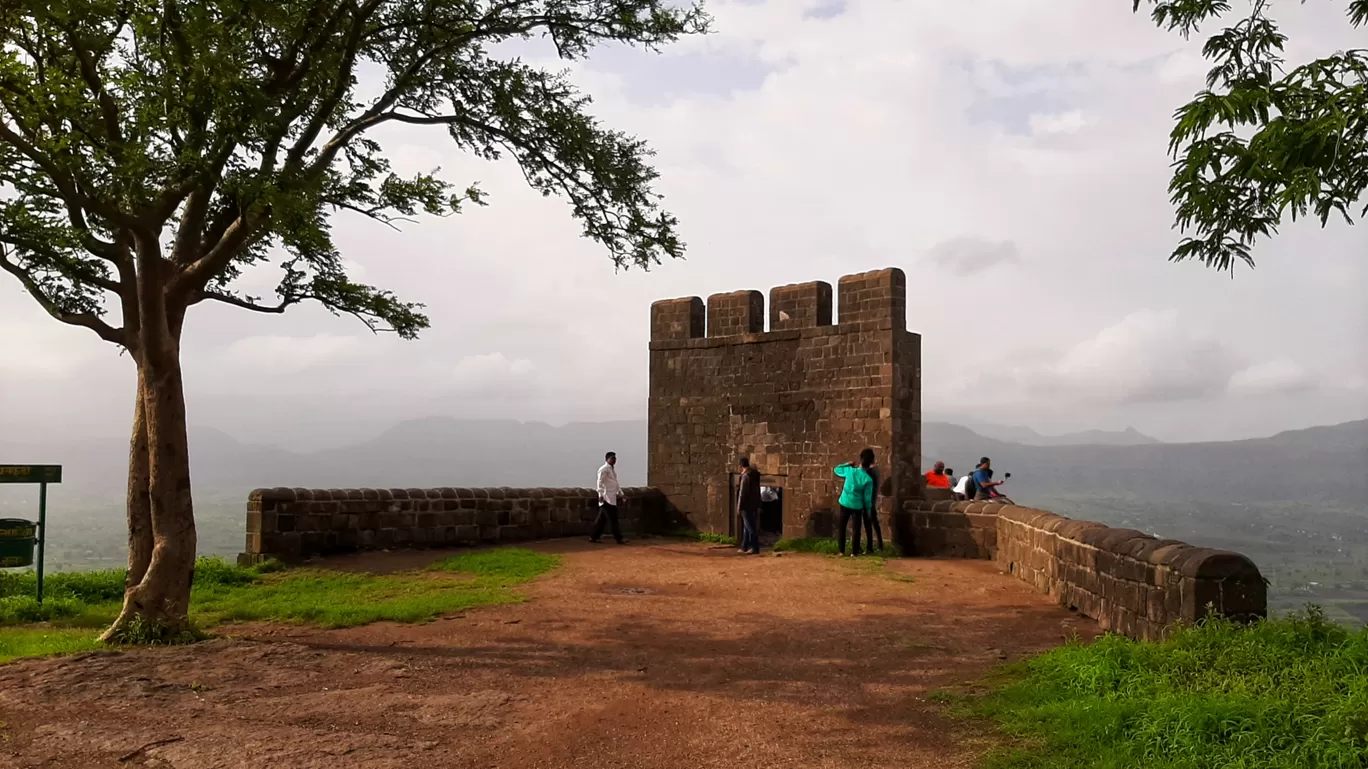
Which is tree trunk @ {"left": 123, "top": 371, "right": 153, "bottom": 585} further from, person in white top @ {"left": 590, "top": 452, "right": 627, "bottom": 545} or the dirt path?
person in white top @ {"left": 590, "top": 452, "right": 627, "bottom": 545}

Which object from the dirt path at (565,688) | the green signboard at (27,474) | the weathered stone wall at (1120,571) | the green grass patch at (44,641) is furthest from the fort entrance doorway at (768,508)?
the green signboard at (27,474)

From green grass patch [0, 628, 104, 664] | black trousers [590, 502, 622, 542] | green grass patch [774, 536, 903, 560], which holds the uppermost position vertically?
black trousers [590, 502, 622, 542]

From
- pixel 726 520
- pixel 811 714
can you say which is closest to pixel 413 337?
pixel 726 520

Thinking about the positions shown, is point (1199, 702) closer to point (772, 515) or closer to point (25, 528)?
point (25, 528)

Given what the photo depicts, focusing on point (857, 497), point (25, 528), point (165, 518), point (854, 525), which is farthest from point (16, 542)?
point (854, 525)

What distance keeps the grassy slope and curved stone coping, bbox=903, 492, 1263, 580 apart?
566cm

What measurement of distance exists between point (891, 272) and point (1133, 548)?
24.7 feet

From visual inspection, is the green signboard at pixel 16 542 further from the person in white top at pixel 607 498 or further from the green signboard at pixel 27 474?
the person in white top at pixel 607 498

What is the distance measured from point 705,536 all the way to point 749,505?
7.45 feet

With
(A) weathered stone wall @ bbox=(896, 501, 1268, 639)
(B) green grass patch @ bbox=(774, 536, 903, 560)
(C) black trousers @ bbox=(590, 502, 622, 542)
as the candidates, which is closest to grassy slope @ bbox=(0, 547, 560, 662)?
(C) black trousers @ bbox=(590, 502, 622, 542)

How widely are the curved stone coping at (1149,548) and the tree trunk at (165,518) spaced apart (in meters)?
7.71

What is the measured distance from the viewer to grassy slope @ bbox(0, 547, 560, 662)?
8.41 metres

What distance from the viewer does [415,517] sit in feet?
44.4

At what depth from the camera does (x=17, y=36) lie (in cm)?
826
